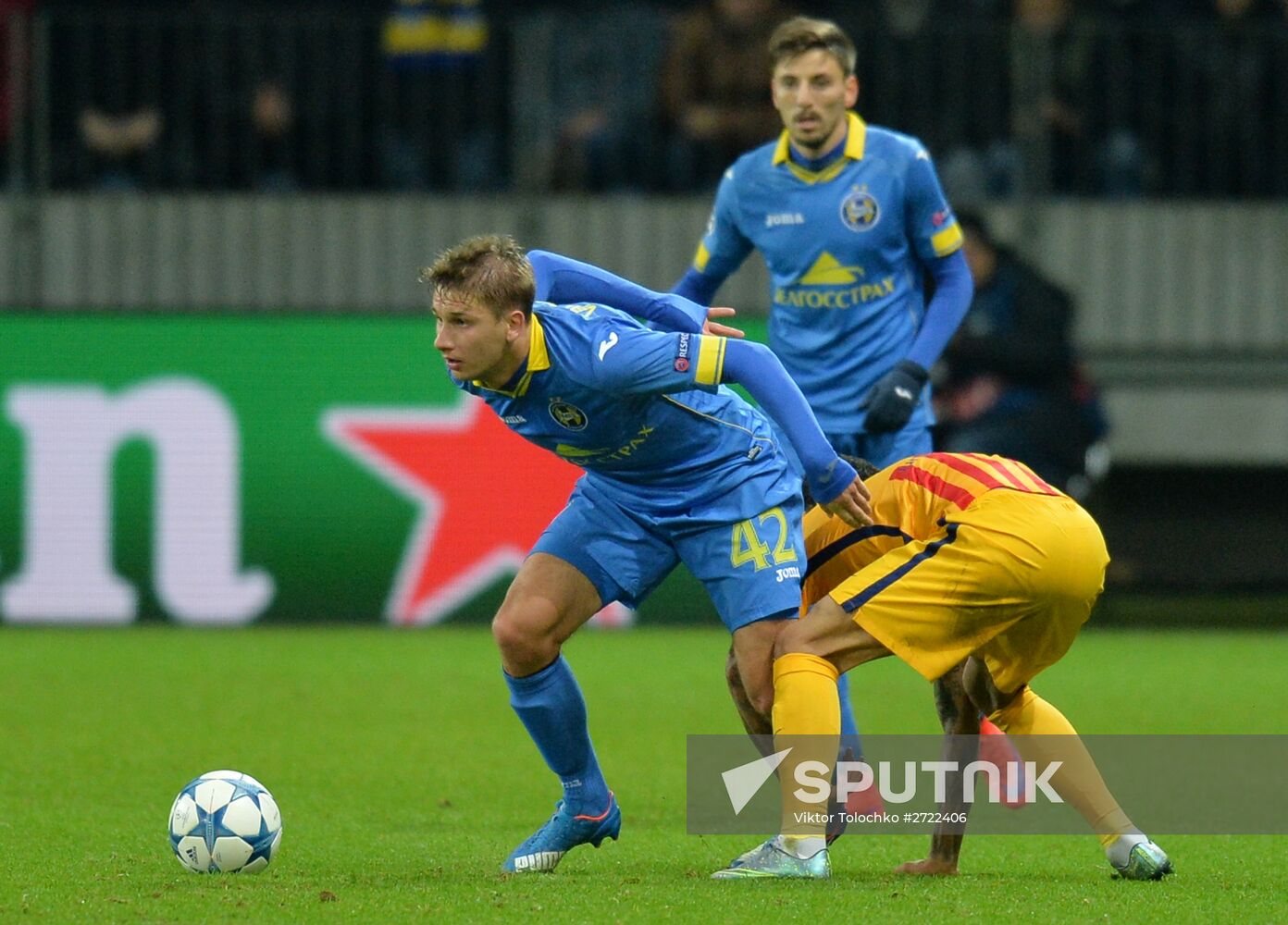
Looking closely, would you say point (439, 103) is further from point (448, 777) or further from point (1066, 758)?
point (1066, 758)

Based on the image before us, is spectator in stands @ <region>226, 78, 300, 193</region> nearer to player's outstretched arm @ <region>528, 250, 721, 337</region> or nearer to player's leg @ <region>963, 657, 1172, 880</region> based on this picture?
player's outstretched arm @ <region>528, 250, 721, 337</region>

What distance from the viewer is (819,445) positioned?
499 centimetres

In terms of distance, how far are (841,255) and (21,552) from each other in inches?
256

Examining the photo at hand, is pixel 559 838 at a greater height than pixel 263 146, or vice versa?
pixel 263 146


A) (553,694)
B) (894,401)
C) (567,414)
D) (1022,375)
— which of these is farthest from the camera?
(1022,375)

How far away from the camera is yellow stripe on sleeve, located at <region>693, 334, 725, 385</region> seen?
16.5ft

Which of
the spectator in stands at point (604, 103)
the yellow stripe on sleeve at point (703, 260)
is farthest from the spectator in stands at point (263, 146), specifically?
the yellow stripe on sleeve at point (703, 260)

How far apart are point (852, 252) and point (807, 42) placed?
2.29 feet

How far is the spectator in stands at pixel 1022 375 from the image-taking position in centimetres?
1140

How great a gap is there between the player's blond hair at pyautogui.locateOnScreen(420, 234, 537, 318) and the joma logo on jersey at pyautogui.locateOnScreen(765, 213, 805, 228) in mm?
1767

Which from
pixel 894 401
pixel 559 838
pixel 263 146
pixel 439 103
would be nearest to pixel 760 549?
pixel 559 838

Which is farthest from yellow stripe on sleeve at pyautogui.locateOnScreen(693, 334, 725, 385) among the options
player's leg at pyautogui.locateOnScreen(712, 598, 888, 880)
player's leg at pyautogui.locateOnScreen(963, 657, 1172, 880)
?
player's leg at pyautogui.locateOnScreen(963, 657, 1172, 880)

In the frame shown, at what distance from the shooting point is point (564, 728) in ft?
17.5

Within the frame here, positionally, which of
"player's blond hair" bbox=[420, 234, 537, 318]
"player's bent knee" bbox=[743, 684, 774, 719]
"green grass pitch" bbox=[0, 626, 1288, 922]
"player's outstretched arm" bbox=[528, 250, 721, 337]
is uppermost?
"player's blond hair" bbox=[420, 234, 537, 318]
